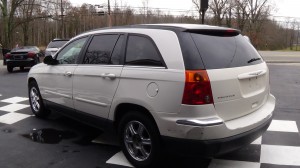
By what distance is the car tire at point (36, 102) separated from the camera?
643 cm

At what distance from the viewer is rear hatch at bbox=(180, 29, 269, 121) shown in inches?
139

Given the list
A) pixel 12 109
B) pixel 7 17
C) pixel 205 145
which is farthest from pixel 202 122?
pixel 7 17

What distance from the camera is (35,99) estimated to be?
6.60 metres

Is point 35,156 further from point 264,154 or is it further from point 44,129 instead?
point 264,154

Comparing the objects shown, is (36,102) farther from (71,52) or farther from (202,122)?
(202,122)

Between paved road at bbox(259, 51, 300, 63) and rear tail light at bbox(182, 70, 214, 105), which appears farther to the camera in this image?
paved road at bbox(259, 51, 300, 63)

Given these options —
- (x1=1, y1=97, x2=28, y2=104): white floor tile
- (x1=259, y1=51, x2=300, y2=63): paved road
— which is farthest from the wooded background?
(x1=1, y1=97, x2=28, y2=104): white floor tile

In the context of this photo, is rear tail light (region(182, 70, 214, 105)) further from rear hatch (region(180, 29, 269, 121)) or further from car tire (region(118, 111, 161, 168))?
car tire (region(118, 111, 161, 168))

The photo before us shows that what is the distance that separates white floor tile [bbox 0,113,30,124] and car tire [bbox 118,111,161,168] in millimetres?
3098

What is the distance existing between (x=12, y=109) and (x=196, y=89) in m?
5.23

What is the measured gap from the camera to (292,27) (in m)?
38.0

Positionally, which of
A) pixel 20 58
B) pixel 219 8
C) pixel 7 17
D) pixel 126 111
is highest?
pixel 219 8

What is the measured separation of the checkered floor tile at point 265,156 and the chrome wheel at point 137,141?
0.19 m

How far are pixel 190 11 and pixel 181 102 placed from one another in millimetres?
41589
